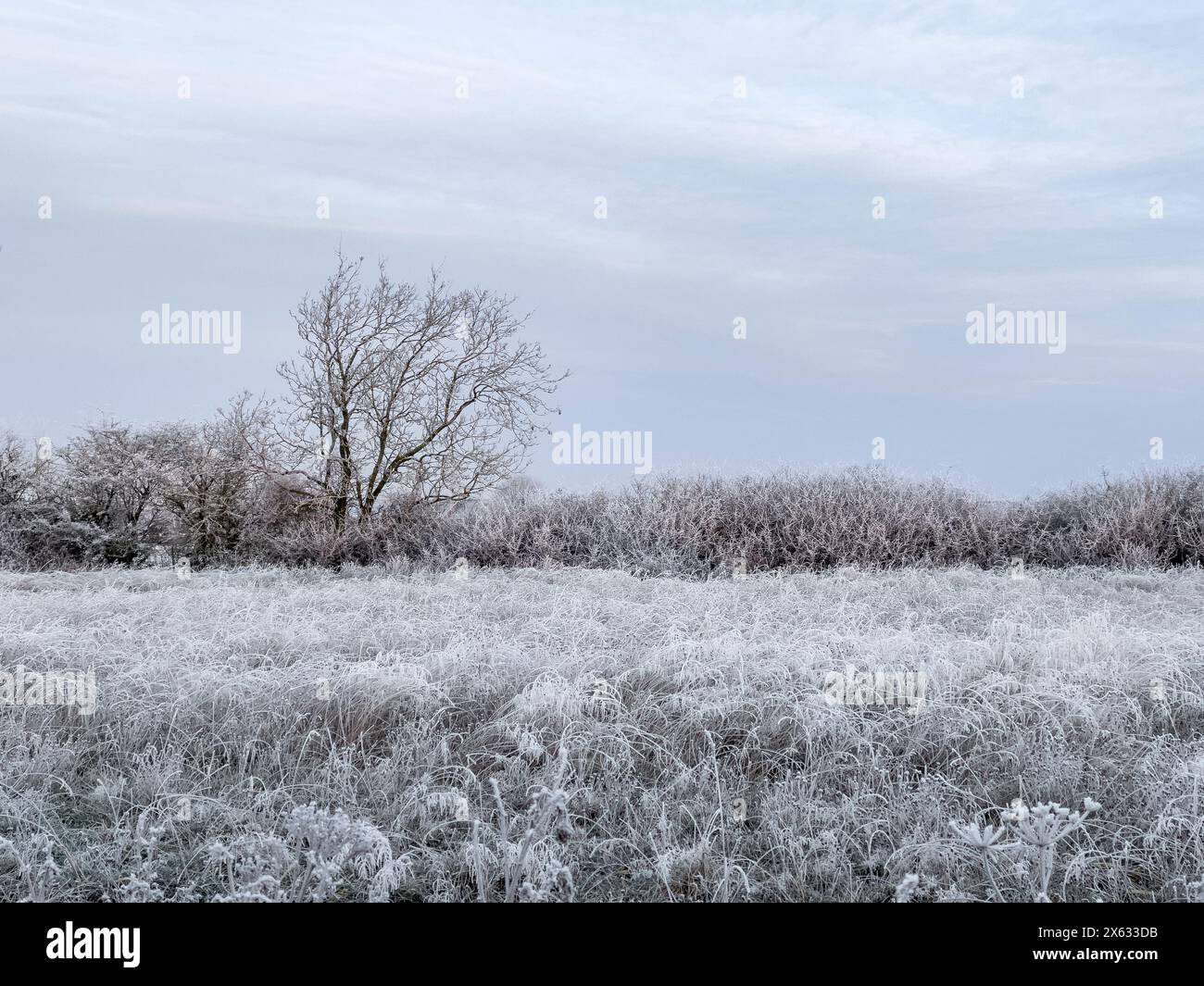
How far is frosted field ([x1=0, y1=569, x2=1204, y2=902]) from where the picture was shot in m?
2.78

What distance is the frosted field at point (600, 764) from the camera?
2.78 meters

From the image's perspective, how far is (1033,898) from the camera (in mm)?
2688

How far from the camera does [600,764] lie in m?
3.44

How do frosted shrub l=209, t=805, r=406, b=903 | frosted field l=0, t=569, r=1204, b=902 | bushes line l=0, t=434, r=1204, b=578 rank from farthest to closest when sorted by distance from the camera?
bushes line l=0, t=434, r=1204, b=578, frosted field l=0, t=569, r=1204, b=902, frosted shrub l=209, t=805, r=406, b=903

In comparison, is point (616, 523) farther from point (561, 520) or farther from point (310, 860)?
point (310, 860)

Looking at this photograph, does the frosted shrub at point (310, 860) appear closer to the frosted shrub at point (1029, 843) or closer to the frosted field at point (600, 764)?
the frosted field at point (600, 764)

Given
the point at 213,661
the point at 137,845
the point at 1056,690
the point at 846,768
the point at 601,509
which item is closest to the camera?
the point at 137,845

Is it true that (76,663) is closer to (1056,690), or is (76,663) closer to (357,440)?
(1056,690)

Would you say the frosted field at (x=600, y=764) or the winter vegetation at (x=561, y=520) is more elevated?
the winter vegetation at (x=561, y=520)

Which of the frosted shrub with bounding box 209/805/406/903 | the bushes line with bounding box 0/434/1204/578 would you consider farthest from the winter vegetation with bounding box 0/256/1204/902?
the bushes line with bounding box 0/434/1204/578

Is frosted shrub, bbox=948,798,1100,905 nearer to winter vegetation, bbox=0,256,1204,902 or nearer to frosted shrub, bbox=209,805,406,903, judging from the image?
winter vegetation, bbox=0,256,1204,902

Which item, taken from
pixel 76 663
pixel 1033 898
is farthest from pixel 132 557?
pixel 1033 898

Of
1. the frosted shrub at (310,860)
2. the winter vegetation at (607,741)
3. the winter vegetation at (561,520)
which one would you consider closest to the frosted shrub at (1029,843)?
the winter vegetation at (607,741)
